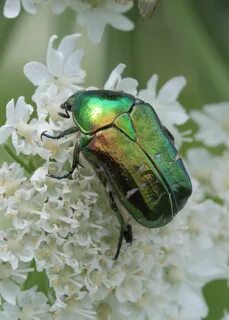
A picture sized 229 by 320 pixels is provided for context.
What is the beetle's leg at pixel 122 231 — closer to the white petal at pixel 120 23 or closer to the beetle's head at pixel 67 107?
the beetle's head at pixel 67 107

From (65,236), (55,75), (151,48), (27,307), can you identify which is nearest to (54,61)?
(55,75)

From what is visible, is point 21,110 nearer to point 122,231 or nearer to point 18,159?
point 18,159

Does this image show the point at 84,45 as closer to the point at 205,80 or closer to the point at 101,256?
the point at 205,80

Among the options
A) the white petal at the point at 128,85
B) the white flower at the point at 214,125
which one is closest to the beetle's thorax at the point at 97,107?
the white petal at the point at 128,85

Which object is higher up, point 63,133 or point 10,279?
point 63,133

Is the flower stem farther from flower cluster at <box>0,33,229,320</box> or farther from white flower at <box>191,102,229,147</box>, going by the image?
white flower at <box>191,102,229,147</box>

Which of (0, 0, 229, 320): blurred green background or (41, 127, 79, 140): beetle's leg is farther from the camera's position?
(0, 0, 229, 320): blurred green background

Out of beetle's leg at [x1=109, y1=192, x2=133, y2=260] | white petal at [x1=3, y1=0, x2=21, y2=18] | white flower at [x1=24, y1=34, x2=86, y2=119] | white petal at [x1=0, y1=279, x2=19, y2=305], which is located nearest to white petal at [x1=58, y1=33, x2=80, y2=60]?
white flower at [x1=24, y1=34, x2=86, y2=119]
